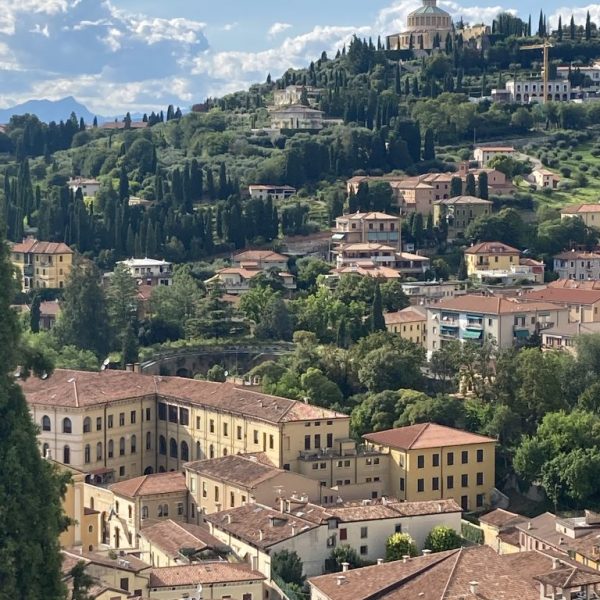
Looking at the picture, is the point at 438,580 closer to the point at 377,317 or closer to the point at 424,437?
the point at 424,437

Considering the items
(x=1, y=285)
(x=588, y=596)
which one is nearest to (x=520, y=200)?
(x=588, y=596)

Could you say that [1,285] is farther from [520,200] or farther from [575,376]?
[520,200]

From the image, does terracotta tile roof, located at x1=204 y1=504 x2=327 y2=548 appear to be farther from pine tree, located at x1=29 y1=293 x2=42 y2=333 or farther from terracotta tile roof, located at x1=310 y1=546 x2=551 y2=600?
pine tree, located at x1=29 y1=293 x2=42 y2=333

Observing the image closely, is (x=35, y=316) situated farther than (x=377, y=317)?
Yes

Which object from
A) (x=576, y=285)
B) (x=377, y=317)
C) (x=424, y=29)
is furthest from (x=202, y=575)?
(x=424, y=29)

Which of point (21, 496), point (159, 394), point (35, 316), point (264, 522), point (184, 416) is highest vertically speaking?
point (21, 496)

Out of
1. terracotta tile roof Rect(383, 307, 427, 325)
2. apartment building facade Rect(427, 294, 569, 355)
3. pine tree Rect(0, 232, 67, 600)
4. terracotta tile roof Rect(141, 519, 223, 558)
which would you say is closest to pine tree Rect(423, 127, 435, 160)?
terracotta tile roof Rect(383, 307, 427, 325)

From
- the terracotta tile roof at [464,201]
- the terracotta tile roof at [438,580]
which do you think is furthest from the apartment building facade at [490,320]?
the terracotta tile roof at [438,580]
